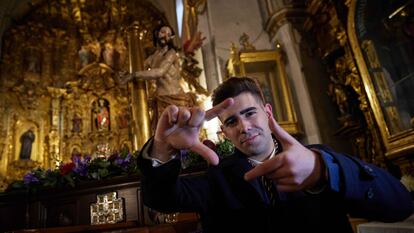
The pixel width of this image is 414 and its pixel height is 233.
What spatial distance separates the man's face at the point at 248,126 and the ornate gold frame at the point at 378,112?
2.84 m

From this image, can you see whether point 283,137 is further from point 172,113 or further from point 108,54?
point 108,54

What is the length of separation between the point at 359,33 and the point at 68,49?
371 inches

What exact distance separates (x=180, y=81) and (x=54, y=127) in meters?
5.70

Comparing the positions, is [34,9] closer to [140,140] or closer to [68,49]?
[68,49]

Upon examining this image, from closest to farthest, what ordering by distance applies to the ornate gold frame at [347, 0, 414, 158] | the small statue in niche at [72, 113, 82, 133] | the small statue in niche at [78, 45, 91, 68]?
the ornate gold frame at [347, 0, 414, 158] → the small statue in niche at [72, 113, 82, 133] → the small statue in niche at [78, 45, 91, 68]

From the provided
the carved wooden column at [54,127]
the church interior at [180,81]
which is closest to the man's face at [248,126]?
the church interior at [180,81]

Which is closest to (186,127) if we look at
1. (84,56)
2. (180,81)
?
(180,81)

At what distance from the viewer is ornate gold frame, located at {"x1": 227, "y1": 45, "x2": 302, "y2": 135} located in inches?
174

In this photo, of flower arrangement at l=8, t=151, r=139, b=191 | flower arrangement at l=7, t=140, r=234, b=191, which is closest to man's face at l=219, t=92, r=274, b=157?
flower arrangement at l=7, t=140, r=234, b=191

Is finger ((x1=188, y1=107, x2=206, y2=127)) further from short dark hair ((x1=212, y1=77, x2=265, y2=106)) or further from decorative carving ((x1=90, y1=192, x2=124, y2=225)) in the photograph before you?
decorative carving ((x1=90, y1=192, x2=124, y2=225))

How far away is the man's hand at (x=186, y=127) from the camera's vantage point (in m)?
0.74

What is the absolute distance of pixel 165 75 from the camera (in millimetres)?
4188

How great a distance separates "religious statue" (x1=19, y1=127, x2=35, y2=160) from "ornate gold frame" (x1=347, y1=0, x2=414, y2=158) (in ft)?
28.2

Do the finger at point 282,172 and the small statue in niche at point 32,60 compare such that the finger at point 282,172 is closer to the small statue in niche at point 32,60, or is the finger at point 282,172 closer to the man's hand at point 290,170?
the man's hand at point 290,170
